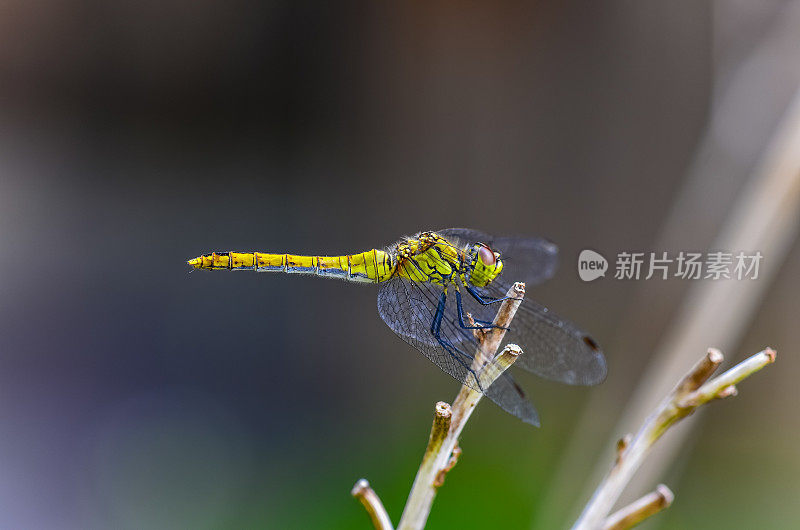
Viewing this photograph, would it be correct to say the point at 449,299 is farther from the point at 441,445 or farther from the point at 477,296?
the point at 441,445

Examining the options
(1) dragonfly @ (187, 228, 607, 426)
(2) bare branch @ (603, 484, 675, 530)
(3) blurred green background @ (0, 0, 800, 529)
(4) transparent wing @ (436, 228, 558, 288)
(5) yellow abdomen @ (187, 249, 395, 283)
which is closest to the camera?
(2) bare branch @ (603, 484, 675, 530)

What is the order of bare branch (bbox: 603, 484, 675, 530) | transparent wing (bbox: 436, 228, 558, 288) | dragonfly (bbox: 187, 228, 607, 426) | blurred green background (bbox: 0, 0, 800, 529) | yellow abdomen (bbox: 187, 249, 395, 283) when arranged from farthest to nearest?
blurred green background (bbox: 0, 0, 800, 529)
transparent wing (bbox: 436, 228, 558, 288)
yellow abdomen (bbox: 187, 249, 395, 283)
dragonfly (bbox: 187, 228, 607, 426)
bare branch (bbox: 603, 484, 675, 530)

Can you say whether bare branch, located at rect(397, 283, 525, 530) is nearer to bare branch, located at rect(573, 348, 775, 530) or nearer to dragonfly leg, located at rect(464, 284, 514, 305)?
bare branch, located at rect(573, 348, 775, 530)

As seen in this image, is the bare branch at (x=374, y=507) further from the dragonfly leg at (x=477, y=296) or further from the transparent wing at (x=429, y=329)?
the dragonfly leg at (x=477, y=296)

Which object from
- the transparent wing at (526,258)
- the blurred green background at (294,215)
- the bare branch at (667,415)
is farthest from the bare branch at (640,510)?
the blurred green background at (294,215)

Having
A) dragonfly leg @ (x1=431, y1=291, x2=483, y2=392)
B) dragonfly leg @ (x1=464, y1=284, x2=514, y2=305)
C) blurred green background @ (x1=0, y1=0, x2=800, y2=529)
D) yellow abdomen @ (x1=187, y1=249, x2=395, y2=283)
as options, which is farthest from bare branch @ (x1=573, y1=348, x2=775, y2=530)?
blurred green background @ (x1=0, y1=0, x2=800, y2=529)
